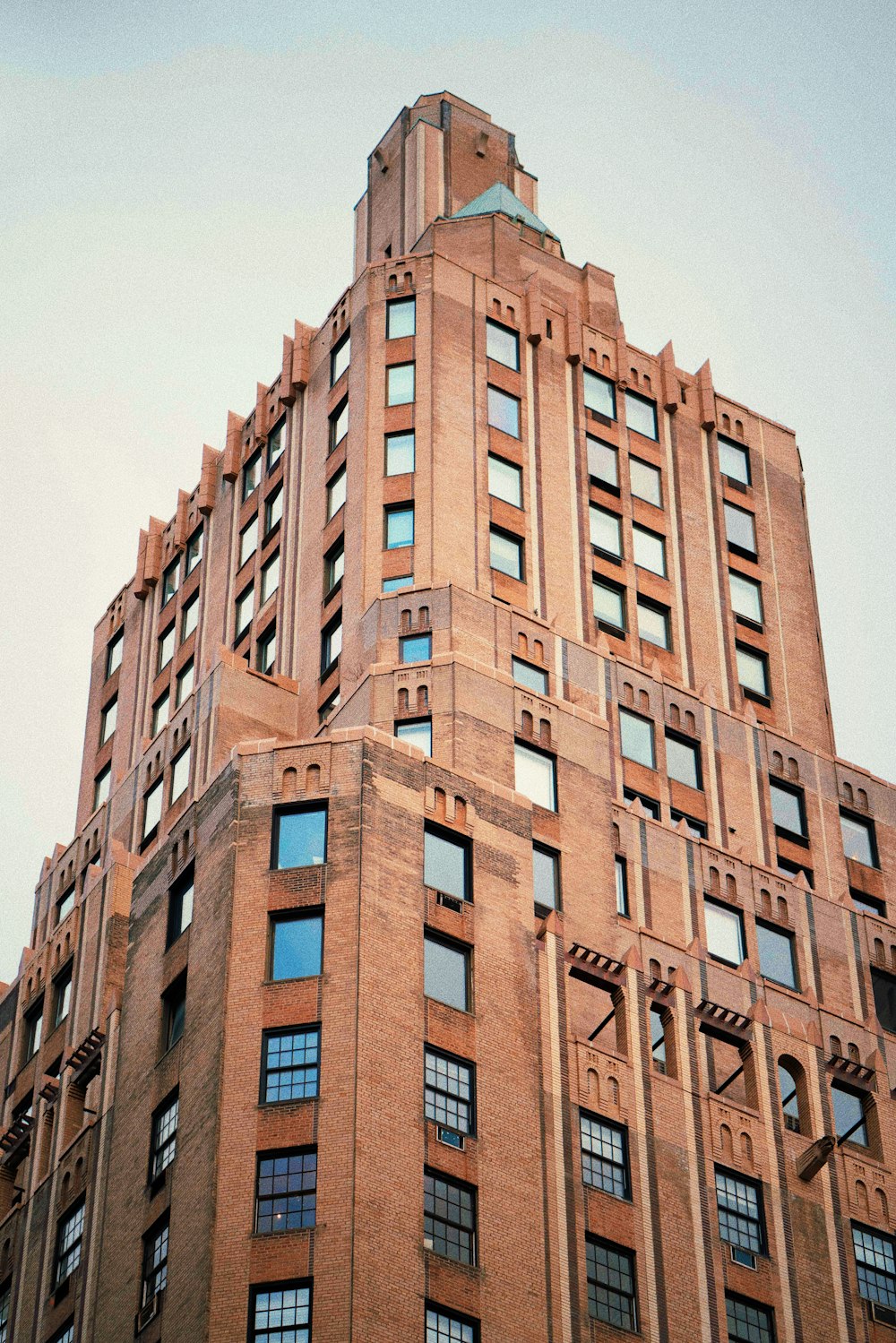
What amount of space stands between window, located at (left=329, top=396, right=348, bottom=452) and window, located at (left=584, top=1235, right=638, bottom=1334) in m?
35.6

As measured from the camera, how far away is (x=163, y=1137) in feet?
226

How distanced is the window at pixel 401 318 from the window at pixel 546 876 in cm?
2358

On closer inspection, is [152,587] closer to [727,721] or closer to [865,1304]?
[727,721]

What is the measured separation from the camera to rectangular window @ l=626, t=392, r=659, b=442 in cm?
9919

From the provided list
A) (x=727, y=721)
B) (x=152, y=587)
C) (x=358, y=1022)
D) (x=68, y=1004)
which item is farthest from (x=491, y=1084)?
(x=152, y=587)

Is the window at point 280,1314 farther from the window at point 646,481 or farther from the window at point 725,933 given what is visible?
the window at point 646,481

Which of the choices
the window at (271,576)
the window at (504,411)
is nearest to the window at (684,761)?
the window at (504,411)

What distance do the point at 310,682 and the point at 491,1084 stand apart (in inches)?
913

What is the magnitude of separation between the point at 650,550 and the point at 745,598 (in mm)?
4414

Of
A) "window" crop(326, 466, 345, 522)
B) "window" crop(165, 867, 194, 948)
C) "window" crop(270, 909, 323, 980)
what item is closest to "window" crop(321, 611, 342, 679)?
"window" crop(326, 466, 345, 522)

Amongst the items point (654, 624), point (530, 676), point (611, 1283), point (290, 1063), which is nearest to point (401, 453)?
point (530, 676)

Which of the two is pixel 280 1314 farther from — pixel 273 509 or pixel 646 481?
pixel 646 481

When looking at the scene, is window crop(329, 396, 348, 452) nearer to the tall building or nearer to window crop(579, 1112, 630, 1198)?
the tall building

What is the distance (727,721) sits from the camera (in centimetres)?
9112
